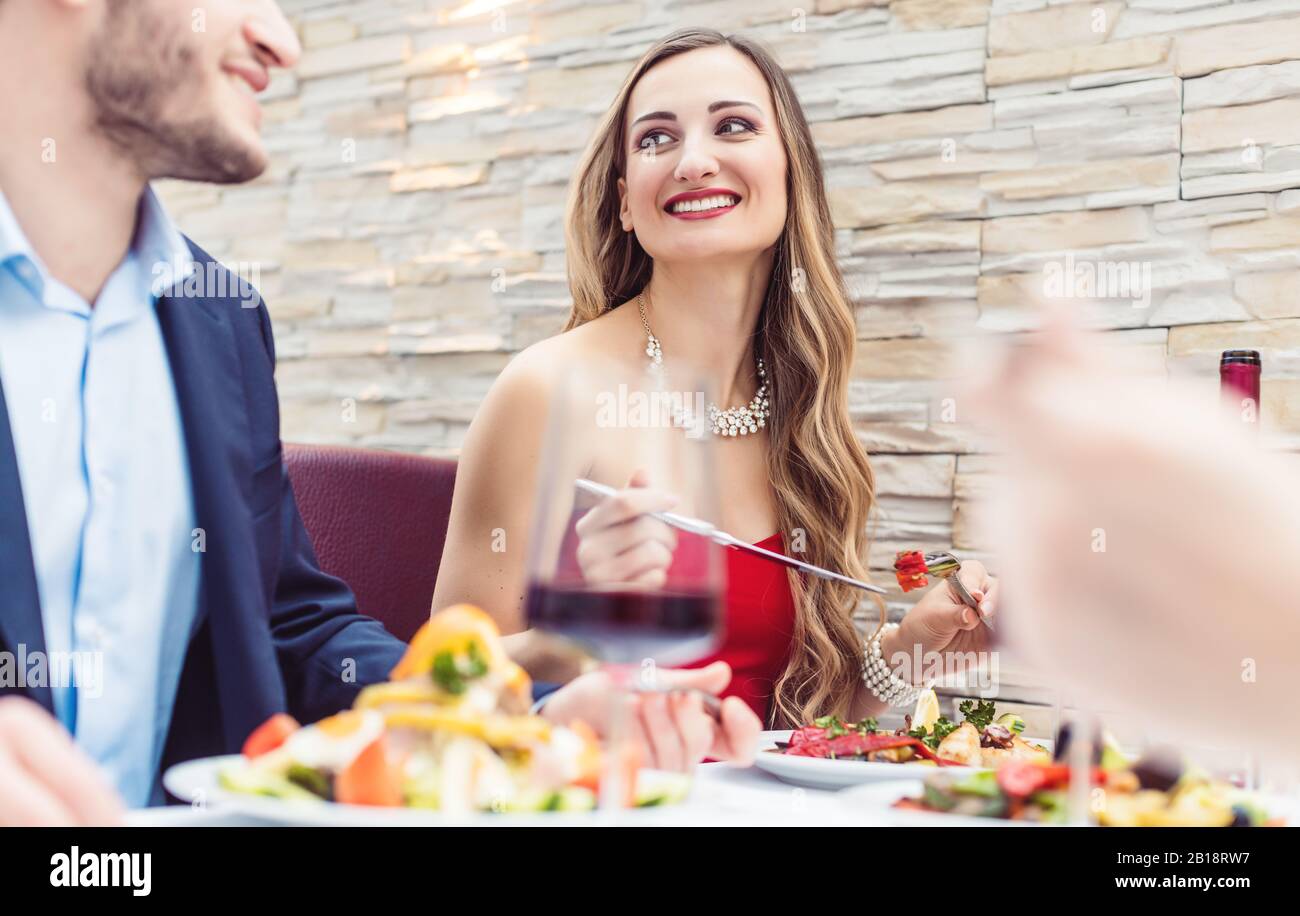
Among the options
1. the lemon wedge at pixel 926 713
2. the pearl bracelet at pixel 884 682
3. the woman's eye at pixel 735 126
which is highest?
the woman's eye at pixel 735 126

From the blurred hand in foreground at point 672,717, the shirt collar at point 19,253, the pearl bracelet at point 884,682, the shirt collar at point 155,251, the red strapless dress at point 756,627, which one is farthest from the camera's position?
the red strapless dress at point 756,627

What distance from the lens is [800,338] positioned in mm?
1934

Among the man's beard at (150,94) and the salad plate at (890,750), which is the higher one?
the man's beard at (150,94)

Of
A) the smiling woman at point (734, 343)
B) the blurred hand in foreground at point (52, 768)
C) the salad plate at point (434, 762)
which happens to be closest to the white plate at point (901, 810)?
the salad plate at point (434, 762)

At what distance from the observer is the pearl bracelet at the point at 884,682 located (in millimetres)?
1633

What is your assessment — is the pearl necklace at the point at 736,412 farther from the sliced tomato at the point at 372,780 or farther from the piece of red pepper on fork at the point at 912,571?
the sliced tomato at the point at 372,780

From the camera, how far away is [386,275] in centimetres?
283

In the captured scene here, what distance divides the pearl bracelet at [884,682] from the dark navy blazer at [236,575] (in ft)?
2.58

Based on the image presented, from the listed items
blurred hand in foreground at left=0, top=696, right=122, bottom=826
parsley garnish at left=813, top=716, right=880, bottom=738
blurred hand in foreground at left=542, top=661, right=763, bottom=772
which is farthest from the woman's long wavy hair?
blurred hand in foreground at left=0, top=696, right=122, bottom=826

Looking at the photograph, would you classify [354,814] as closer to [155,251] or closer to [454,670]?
[454,670]

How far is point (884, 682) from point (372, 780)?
4.02 ft

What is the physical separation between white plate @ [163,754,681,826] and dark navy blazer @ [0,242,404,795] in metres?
0.30

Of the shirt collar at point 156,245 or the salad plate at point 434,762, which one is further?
the shirt collar at point 156,245
